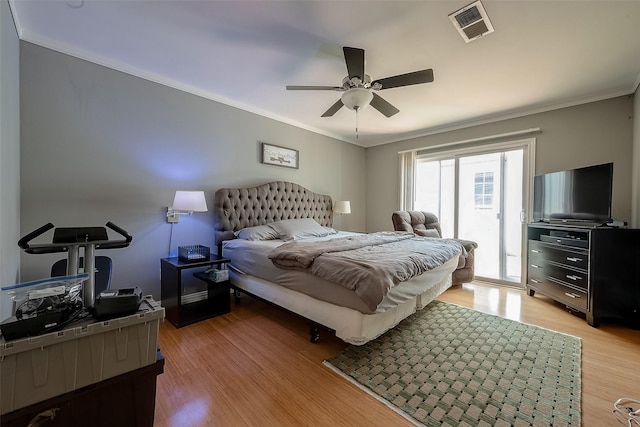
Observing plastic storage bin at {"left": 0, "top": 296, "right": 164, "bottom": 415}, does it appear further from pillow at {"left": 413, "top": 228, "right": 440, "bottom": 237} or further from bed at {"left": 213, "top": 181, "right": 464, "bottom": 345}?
pillow at {"left": 413, "top": 228, "right": 440, "bottom": 237}

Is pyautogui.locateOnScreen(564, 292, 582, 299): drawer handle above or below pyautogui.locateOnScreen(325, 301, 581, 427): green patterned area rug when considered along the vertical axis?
above

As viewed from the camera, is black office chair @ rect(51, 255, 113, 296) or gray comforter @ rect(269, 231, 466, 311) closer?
gray comforter @ rect(269, 231, 466, 311)

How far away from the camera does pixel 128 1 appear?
1733 millimetres

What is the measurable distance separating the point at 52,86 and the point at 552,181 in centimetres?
541

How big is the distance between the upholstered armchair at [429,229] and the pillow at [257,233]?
2022 mm

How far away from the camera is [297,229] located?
3.42 metres

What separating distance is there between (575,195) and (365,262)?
287 cm

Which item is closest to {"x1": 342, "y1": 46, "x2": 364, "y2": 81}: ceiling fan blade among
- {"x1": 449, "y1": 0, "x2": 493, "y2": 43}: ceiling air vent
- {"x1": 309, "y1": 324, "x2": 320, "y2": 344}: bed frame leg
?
{"x1": 449, "y1": 0, "x2": 493, "y2": 43}: ceiling air vent

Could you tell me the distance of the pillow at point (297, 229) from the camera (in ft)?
10.8

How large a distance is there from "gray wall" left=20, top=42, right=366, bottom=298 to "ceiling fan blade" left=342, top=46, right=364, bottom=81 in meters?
1.92

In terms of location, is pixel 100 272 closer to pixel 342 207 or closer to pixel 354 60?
pixel 354 60

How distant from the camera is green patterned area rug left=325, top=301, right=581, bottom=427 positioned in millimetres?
1377

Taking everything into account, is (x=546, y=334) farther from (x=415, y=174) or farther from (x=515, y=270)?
(x=415, y=174)

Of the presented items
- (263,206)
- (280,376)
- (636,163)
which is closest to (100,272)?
(280,376)
